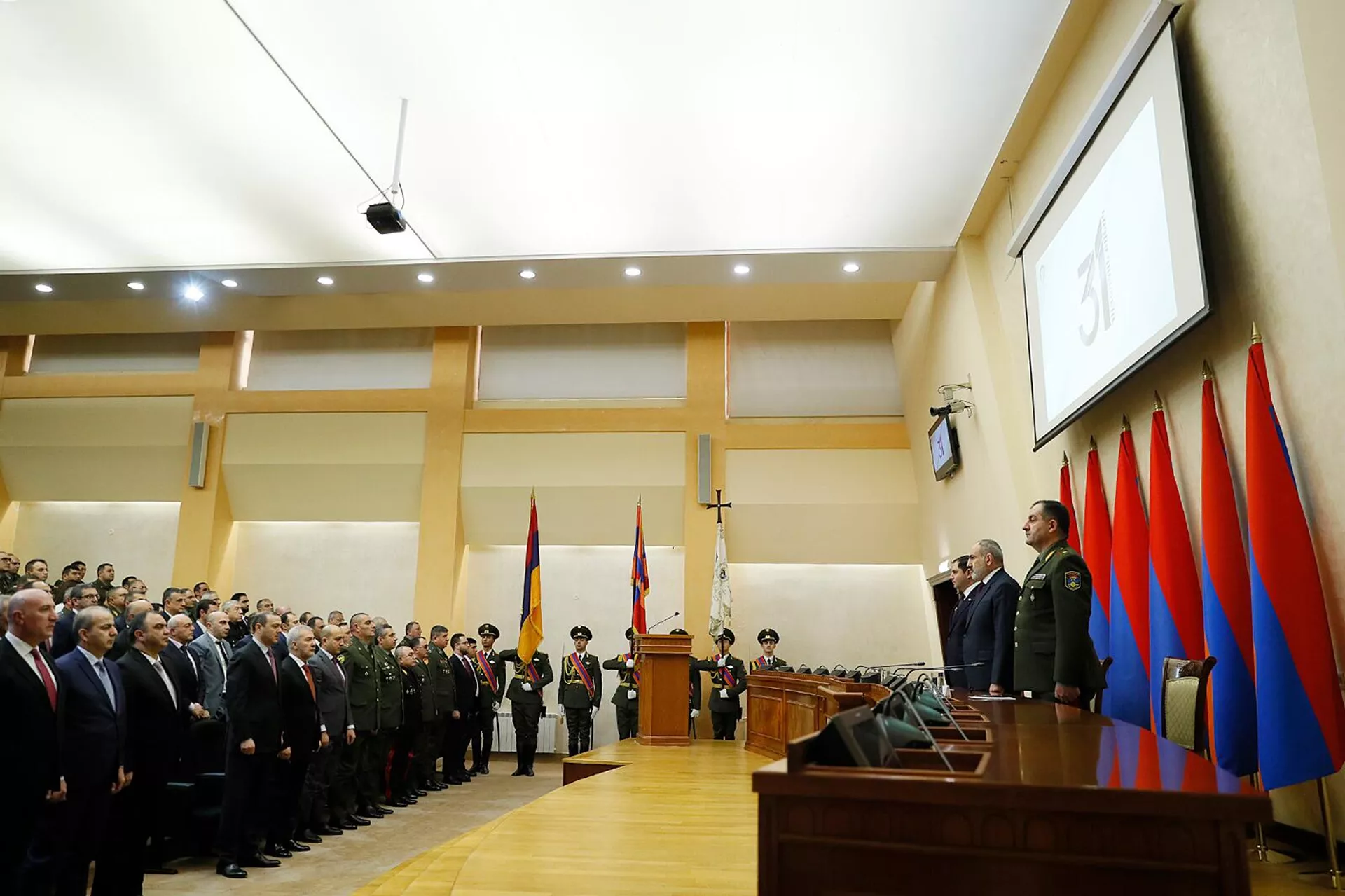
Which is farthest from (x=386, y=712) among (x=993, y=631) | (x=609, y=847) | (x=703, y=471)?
(x=703, y=471)

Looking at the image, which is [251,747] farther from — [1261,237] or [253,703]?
[1261,237]

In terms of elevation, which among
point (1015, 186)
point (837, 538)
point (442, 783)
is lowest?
point (442, 783)

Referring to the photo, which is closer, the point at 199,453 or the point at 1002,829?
the point at 1002,829

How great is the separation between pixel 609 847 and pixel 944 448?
5.88m

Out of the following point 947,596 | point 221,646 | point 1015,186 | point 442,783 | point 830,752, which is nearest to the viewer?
point 830,752

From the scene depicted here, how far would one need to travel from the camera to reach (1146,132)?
156 inches

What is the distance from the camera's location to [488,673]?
8.73m

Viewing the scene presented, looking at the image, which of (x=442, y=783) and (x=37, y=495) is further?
(x=37, y=495)

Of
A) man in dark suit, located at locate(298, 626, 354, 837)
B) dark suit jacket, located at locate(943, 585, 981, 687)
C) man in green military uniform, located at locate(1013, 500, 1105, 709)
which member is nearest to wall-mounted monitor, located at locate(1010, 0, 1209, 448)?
man in green military uniform, located at locate(1013, 500, 1105, 709)

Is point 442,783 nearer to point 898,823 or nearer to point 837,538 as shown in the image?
point 837,538

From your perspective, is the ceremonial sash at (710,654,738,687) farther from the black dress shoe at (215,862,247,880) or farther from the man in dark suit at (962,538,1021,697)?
the black dress shoe at (215,862,247,880)

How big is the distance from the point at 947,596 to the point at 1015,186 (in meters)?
4.58

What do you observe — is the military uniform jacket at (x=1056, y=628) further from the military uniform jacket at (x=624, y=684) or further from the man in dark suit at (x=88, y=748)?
the military uniform jacket at (x=624, y=684)

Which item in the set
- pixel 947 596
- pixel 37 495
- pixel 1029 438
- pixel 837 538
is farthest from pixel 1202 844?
pixel 37 495
